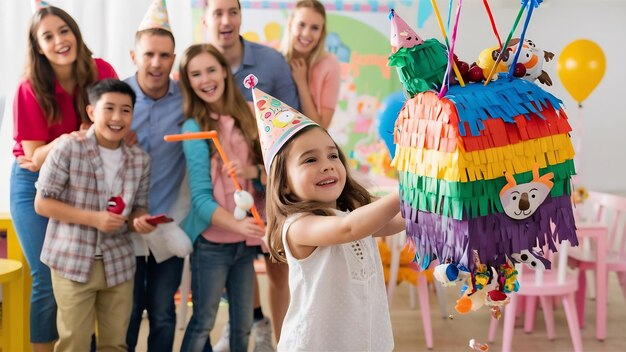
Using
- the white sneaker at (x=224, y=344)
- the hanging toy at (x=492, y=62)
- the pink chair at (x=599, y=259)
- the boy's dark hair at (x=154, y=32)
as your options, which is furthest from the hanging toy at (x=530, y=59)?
the pink chair at (x=599, y=259)

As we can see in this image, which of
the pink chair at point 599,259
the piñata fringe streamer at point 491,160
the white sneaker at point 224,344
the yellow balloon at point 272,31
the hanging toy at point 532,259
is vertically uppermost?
the yellow balloon at point 272,31

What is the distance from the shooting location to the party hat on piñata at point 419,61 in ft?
3.95

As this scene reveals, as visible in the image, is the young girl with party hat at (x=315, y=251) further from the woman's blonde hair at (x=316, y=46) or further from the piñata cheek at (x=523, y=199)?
the woman's blonde hair at (x=316, y=46)

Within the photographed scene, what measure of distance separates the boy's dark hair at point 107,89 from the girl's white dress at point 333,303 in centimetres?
102

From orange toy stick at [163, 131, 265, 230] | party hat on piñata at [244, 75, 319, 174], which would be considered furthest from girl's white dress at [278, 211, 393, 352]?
orange toy stick at [163, 131, 265, 230]

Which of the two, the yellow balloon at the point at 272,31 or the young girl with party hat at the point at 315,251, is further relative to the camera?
the yellow balloon at the point at 272,31

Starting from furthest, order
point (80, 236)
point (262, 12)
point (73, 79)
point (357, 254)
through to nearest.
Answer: point (262, 12), point (73, 79), point (80, 236), point (357, 254)

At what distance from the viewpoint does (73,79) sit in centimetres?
247

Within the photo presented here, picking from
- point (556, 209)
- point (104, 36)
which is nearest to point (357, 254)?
point (556, 209)

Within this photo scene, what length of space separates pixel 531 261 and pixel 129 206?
1.50 m

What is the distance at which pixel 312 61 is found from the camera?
8.92 feet

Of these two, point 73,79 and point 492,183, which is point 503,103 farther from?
point 73,79

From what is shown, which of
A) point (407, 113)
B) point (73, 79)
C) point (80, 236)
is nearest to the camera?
point (407, 113)

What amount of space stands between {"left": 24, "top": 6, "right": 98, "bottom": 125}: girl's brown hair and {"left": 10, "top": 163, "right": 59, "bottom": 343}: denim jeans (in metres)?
0.23
